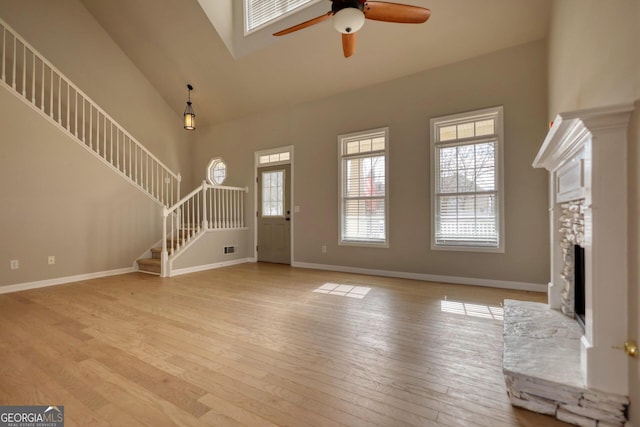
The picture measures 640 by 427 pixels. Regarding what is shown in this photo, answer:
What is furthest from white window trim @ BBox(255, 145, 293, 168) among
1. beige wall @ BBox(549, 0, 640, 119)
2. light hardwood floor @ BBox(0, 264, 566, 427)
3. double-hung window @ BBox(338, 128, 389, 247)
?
beige wall @ BBox(549, 0, 640, 119)

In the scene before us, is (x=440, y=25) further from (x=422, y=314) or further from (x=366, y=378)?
(x=366, y=378)

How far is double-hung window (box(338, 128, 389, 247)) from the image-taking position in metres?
4.86

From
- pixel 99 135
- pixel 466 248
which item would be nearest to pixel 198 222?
pixel 99 135

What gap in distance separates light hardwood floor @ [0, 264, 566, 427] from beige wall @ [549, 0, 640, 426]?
2.74ft

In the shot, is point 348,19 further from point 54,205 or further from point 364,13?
point 54,205

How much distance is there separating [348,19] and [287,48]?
2711mm

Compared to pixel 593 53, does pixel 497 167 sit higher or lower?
lower

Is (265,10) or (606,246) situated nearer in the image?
(606,246)

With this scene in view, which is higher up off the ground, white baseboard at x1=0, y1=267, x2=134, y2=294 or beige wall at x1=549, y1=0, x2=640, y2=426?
beige wall at x1=549, y1=0, x2=640, y2=426

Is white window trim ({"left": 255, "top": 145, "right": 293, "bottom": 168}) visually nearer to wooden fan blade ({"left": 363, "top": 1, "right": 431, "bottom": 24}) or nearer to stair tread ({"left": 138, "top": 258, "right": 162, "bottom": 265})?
stair tread ({"left": 138, "top": 258, "right": 162, "bottom": 265})

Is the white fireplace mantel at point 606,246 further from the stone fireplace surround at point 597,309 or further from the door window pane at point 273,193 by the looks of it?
the door window pane at point 273,193

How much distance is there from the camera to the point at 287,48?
4.74 metres

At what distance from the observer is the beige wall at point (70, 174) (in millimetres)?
3967

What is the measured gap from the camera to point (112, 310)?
10.1ft
